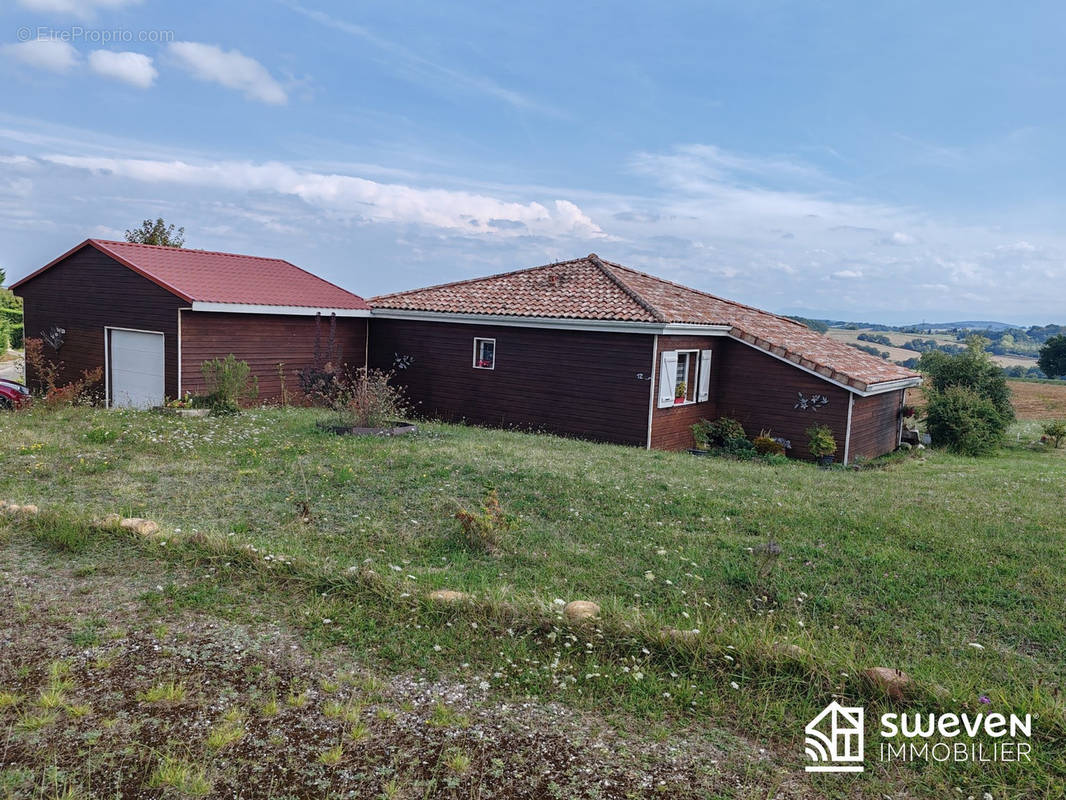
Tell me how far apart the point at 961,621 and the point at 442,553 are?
166 inches

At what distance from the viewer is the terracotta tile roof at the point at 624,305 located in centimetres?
1630

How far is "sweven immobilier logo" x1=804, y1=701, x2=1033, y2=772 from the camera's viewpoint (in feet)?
12.9

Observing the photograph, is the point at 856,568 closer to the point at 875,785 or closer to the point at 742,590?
the point at 742,590

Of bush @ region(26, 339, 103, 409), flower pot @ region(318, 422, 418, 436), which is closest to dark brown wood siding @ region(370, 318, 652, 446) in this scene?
flower pot @ region(318, 422, 418, 436)

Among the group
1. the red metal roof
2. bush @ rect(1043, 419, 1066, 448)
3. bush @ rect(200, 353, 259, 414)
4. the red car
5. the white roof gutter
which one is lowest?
bush @ rect(1043, 419, 1066, 448)

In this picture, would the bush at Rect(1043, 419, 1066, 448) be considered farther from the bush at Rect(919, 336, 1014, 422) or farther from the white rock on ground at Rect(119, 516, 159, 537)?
the white rock on ground at Rect(119, 516, 159, 537)

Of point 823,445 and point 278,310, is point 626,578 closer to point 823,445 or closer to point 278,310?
point 823,445

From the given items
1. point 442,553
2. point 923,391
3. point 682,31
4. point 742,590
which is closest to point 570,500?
point 442,553

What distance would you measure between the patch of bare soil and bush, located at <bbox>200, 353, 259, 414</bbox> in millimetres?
10894

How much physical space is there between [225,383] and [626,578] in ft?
38.7

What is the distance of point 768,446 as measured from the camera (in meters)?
16.5

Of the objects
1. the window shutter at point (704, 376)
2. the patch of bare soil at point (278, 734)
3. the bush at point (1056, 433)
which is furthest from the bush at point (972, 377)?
the patch of bare soil at point (278, 734)

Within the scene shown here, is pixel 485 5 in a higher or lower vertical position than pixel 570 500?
higher

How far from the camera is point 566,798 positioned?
344 cm
